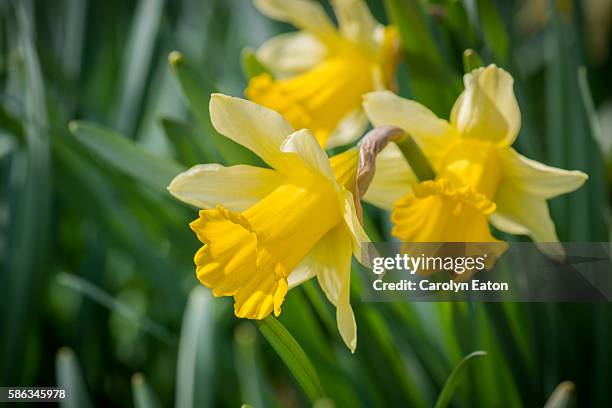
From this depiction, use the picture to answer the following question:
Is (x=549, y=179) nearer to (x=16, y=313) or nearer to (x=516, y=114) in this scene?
(x=516, y=114)

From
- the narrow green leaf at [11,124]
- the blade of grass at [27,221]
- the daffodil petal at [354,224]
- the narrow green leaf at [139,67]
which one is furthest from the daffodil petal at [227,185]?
the narrow green leaf at [139,67]

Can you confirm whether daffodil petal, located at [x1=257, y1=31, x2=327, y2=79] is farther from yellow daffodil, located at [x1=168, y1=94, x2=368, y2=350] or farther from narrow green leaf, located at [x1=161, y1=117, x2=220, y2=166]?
yellow daffodil, located at [x1=168, y1=94, x2=368, y2=350]

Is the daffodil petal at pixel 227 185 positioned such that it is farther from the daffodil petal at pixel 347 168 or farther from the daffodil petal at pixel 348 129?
the daffodil petal at pixel 348 129

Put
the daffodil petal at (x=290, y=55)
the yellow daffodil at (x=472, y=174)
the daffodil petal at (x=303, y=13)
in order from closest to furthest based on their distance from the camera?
the yellow daffodil at (x=472, y=174) → the daffodil petal at (x=303, y=13) → the daffodil petal at (x=290, y=55)

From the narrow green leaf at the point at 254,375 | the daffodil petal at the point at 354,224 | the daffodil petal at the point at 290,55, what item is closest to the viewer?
the daffodil petal at the point at 354,224

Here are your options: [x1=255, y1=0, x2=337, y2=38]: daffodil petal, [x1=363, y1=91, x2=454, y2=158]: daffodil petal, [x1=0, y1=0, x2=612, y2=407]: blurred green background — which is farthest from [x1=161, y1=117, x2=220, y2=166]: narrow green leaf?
[x1=363, y1=91, x2=454, y2=158]: daffodil petal

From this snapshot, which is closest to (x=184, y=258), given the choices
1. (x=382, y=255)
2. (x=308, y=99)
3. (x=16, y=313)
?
(x=16, y=313)

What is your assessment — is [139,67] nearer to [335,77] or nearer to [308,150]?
[335,77]
